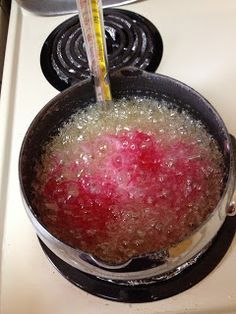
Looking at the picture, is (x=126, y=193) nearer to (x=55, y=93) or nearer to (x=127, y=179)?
(x=127, y=179)

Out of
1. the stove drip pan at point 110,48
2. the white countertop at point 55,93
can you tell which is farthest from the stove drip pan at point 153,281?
Result: the stove drip pan at point 110,48

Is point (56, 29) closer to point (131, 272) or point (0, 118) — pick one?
point (0, 118)

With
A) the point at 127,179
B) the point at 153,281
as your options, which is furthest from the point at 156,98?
the point at 153,281

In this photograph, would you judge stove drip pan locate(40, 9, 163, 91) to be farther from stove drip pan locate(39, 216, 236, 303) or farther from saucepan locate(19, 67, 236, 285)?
stove drip pan locate(39, 216, 236, 303)

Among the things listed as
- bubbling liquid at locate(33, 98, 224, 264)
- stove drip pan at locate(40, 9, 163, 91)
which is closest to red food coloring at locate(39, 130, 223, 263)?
bubbling liquid at locate(33, 98, 224, 264)

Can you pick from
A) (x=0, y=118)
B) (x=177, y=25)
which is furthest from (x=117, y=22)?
(x=0, y=118)
